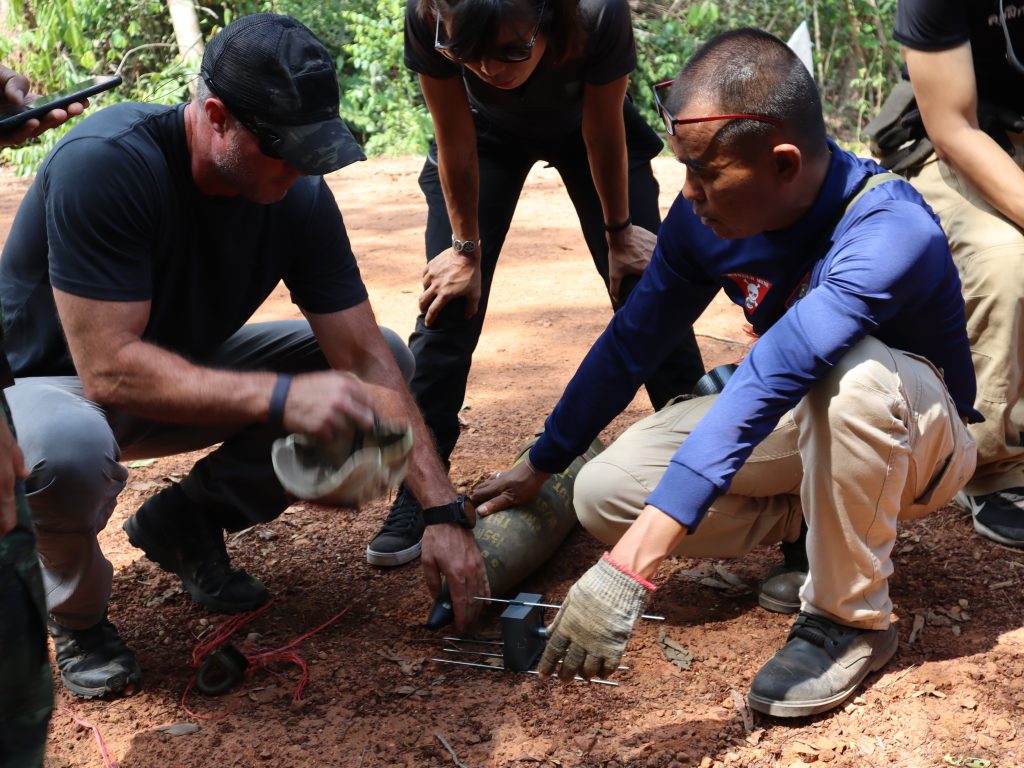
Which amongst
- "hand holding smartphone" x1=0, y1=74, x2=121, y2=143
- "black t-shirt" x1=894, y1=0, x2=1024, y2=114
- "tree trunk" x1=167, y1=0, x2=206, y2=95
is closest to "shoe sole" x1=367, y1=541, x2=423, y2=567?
"hand holding smartphone" x1=0, y1=74, x2=121, y2=143

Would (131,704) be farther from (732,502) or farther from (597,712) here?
(732,502)

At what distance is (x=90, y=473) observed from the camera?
2.63m

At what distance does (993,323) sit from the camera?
10.6ft

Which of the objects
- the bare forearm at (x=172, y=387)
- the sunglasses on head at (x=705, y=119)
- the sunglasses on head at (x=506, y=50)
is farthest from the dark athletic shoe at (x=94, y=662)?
the sunglasses on head at (x=705, y=119)

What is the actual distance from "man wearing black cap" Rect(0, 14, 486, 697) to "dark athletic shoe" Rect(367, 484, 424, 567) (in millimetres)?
344

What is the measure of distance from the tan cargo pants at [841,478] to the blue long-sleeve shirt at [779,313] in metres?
0.10

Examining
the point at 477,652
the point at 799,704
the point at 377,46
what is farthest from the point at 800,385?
the point at 377,46

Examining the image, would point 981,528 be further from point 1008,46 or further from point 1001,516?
point 1008,46

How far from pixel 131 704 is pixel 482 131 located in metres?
2.06

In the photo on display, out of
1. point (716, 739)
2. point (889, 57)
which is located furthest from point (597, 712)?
point (889, 57)

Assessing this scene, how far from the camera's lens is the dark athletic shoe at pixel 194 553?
319cm

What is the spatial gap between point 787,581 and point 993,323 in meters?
1.05

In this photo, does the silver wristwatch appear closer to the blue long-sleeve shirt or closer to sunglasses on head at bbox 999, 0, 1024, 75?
the blue long-sleeve shirt

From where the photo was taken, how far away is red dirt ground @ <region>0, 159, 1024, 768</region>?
2.46m
